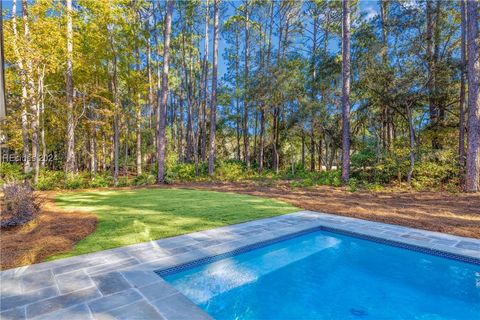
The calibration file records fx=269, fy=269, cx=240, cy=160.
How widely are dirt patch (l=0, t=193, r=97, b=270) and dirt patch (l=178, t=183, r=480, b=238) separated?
16.6 feet

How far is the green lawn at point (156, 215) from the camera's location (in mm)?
4234

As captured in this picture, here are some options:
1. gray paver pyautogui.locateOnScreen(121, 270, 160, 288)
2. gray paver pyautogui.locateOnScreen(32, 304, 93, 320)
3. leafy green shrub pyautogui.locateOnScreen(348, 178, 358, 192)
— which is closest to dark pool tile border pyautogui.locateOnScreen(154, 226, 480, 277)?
gray paver pyautogui.locateOnScreen(121, 270, 160, 288)

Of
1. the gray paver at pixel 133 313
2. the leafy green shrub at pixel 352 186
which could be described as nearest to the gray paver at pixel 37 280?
the gray paver at pixel 133 313

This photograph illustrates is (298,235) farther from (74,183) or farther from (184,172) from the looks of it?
(184,172)

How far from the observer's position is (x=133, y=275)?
289cm

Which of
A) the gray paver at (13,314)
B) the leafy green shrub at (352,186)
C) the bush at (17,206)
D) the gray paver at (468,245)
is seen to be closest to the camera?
the gray paver at (13,314)

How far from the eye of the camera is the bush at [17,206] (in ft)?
15.6

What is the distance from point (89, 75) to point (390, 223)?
13.5m

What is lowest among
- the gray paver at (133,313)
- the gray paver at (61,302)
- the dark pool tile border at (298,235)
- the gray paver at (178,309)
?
the dark pool tile border at (298,235)

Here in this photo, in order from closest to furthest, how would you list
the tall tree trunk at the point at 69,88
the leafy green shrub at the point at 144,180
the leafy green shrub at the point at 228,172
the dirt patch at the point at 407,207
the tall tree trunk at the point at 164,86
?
the dirt patch at the point at 407,207 < the tall tree trunk at the point at 69,88 < the tall tree trunk at the point at 164,86 < the leafy green shrub at the point at 144,180 < the leafy green shrub at the point at 228,172

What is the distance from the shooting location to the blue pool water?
293 cm

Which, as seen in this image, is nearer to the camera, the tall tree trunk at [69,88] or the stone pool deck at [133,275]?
the stone pool deck at [133,275]

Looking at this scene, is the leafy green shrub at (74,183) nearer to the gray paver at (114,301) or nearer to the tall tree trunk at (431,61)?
the gray paver at (114,301)

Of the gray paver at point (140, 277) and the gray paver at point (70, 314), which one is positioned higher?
the gray paver at point (70, 314)
